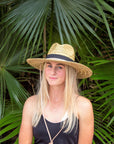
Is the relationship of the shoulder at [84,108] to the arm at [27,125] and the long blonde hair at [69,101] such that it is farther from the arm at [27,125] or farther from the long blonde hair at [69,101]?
the arm at [27,125]

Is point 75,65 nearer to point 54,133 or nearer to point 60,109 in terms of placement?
point 60,109

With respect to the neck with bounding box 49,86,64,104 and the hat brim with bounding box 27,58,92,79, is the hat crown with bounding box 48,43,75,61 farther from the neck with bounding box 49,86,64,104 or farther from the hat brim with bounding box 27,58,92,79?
the neck with bounding box 49,86,64,104

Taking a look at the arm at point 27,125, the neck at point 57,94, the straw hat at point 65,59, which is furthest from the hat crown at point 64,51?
Answer: the arm at point 27,125

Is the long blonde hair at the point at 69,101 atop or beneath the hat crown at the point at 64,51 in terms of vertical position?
beneath

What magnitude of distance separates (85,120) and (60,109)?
5.5 inches

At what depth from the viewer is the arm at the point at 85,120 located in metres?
1.11

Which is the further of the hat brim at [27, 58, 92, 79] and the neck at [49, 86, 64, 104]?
the neck at [49, 86, 64, 104]

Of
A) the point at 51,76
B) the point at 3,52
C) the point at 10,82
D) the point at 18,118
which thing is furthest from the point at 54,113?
the point at 3,52

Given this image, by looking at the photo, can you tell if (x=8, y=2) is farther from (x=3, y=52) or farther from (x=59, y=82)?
(x=59, y=82)

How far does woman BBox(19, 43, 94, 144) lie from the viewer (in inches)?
43.7

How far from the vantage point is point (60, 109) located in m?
1.15

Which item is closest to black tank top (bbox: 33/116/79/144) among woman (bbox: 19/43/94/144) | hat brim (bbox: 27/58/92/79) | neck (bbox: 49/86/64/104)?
woman (bbox: 19/43/94/144)

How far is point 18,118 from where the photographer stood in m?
1.49

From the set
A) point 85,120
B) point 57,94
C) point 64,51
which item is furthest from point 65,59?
point 85,120
